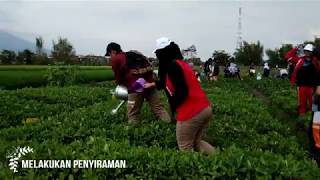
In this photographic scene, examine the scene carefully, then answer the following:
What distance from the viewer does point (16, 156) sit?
5.12 meters

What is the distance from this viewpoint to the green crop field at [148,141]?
4762mm

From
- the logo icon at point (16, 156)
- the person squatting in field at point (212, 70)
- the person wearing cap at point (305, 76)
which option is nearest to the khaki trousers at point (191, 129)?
the logo icon at point (16, 156)

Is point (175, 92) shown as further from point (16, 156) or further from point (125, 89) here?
point (125, 89)

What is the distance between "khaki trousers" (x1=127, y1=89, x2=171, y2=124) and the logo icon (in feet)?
11.9

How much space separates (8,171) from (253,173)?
2444mm

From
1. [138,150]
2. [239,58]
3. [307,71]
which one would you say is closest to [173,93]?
[138,150]

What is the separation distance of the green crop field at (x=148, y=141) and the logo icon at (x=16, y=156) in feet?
0.21

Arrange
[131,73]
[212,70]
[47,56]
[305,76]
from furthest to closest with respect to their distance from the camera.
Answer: [47,56] → [212,70] → [305,76] → [131,73]

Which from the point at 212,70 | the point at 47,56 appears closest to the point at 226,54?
the point at 47,56

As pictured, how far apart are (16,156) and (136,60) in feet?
13.2

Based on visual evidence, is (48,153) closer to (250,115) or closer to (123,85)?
(123,85)

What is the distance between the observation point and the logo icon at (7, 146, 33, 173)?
4984 millimetres

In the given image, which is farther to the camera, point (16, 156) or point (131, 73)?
point (131, 73)

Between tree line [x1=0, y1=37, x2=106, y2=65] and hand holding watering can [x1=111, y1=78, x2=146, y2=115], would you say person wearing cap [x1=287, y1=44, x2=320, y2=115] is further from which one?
tree line [x1=0, y1=37, x2=106, y2=65]
